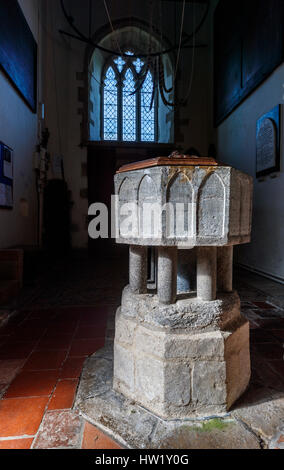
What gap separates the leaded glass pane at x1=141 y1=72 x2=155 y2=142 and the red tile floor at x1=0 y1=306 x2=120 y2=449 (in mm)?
5641

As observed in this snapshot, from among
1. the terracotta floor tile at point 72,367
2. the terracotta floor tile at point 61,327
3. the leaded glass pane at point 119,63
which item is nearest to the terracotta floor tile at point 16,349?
the terracotta floor tile at point 61,327

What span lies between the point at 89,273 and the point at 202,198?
322 centimetres

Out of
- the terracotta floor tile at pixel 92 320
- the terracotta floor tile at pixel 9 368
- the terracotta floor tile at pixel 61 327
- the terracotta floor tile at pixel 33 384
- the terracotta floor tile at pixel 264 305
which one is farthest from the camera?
the terracotta floor tile at pixel 264 305

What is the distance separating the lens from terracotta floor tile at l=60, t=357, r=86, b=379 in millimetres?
1447

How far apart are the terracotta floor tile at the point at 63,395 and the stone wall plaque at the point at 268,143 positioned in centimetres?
348

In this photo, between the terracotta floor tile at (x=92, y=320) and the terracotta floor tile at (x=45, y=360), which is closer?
the terracotta floor tile at (x=45, y=360)

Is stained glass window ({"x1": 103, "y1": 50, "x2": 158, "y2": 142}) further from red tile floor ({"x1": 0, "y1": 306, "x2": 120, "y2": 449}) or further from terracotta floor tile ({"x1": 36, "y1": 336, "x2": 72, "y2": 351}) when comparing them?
terracotta floor tile ({"x1": 36, "y1": 336, "x2": 72, "y2": 351})

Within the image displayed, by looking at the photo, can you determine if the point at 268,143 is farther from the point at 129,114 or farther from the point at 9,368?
the point at 129,114

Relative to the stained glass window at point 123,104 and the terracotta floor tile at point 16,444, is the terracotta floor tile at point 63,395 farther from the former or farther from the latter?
the stained glass window at point 123,104

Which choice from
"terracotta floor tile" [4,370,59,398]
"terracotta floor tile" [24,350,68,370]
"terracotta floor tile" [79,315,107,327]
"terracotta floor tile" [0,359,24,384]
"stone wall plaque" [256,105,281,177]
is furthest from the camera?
"stone wall plaque" [256,105,281,177]

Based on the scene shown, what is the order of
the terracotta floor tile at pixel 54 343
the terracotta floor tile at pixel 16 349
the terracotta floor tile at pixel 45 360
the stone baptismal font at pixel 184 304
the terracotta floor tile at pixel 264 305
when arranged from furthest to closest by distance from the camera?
the terracotta floor tile at pixel 264 305 < the terracotta floor tile at pixel 54 343 < the terracotta floor tile at pixel 16 349 < the terracotta floor tile at pixel 45 360 < the stone baptismal font at pixel 184 304

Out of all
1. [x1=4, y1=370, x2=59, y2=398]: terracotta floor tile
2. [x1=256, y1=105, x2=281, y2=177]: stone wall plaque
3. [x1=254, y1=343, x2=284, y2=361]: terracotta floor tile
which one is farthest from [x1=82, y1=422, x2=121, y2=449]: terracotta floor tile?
[x1=256, y1=105, x2=281, y2=177]: stone wall plaque

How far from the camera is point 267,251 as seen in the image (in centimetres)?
386

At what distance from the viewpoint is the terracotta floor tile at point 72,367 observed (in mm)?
1447
